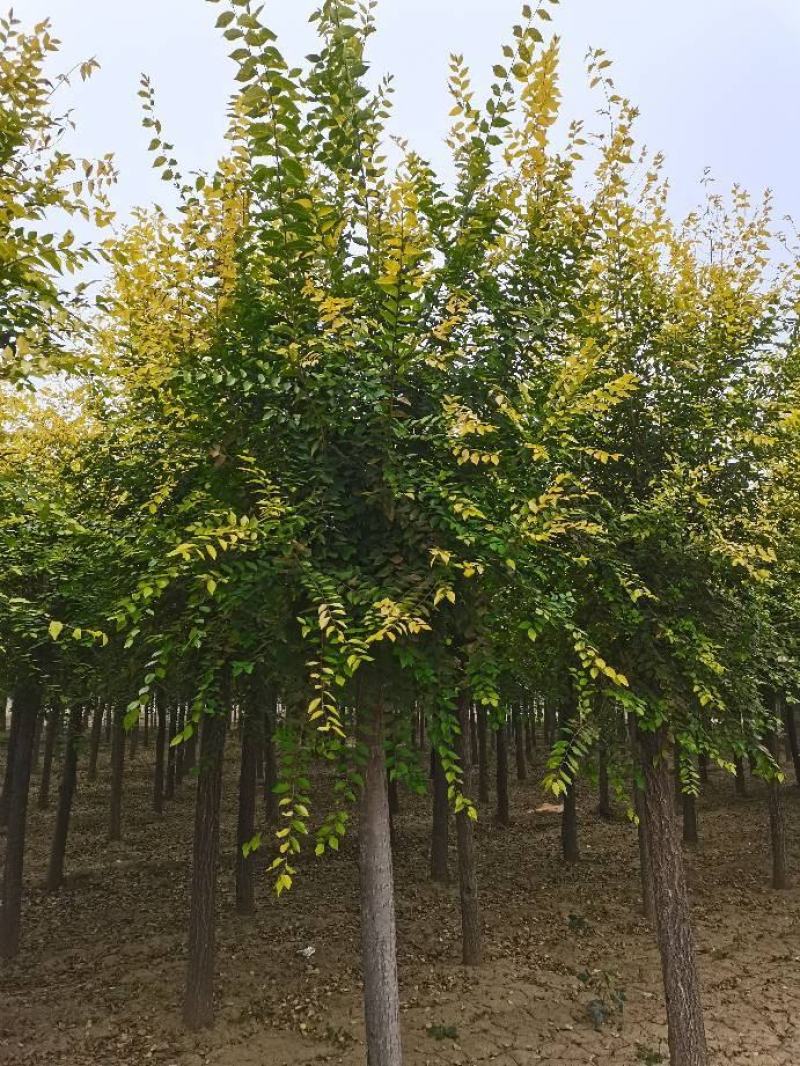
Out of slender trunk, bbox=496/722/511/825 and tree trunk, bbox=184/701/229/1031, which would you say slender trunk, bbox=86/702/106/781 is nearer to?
slender trunk, bbox=496/722/511/825

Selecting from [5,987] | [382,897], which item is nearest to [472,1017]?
[382,897]

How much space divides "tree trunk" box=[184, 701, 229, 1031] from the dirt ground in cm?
36

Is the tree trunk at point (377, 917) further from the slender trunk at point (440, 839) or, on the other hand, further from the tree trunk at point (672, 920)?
the slender trunk at point (440, 839)

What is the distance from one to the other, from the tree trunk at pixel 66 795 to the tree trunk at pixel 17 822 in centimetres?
66

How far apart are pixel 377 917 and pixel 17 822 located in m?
8.33

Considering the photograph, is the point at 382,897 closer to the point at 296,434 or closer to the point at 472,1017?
the point at 296,434

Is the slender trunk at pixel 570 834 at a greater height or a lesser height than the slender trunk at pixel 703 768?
lesser

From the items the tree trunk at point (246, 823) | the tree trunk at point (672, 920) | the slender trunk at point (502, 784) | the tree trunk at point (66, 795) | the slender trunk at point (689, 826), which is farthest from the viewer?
the slender trunk at point (502, 784)

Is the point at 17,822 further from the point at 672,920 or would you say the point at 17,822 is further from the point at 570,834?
the point at 570,834

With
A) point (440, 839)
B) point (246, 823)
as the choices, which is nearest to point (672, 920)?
point (246, 823)

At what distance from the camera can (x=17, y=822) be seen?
35.2 ft

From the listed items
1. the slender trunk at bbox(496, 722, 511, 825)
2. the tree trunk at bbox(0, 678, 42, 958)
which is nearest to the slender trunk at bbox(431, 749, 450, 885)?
the slender trunk at bbox(496, 722, 511, 825)

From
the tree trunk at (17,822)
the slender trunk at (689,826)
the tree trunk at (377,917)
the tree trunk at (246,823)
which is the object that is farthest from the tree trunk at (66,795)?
the slender trunk at (689,826)

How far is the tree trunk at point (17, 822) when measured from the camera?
1083 centimetres
